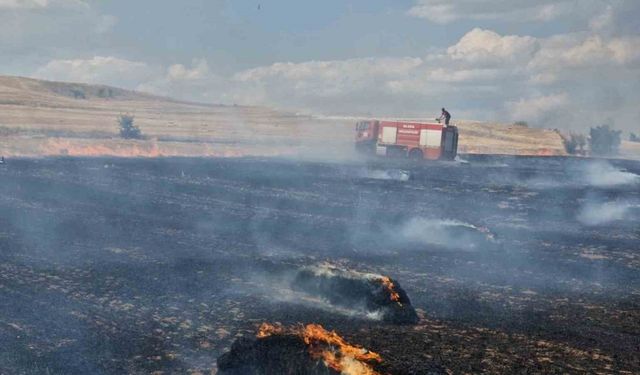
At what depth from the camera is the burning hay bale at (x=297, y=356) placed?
8062mm

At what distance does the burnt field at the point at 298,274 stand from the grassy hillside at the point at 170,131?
27.1 m

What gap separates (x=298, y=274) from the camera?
595 inches

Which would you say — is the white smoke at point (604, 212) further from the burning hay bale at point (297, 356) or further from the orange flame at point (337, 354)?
the burning hay bale at point (297, 356)

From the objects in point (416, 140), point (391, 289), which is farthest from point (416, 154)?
point (391, 289)

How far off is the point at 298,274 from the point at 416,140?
52184 millimetres

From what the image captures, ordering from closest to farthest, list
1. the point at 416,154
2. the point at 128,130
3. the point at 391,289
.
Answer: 1. the point at 391,289
2. the point at 416,154
3. the point at 128,130

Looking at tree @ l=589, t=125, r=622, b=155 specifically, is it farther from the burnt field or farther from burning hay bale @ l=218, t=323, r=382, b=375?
burning hay bale @ l=218, t=323, r=382, b=375

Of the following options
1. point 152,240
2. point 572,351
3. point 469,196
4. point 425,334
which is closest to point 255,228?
point 152,240

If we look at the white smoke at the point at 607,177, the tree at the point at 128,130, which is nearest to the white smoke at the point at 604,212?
the white smoke at the point at 607,177

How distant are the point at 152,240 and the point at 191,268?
422 cm

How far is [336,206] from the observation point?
101 feet

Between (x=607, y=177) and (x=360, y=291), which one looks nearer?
(x=360, y=291)

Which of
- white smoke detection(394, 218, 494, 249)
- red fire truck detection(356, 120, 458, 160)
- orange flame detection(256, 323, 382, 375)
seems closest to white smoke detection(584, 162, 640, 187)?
red fire truck detection(356, 120, 458, 160)

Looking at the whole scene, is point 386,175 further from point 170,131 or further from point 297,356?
point 170,131
